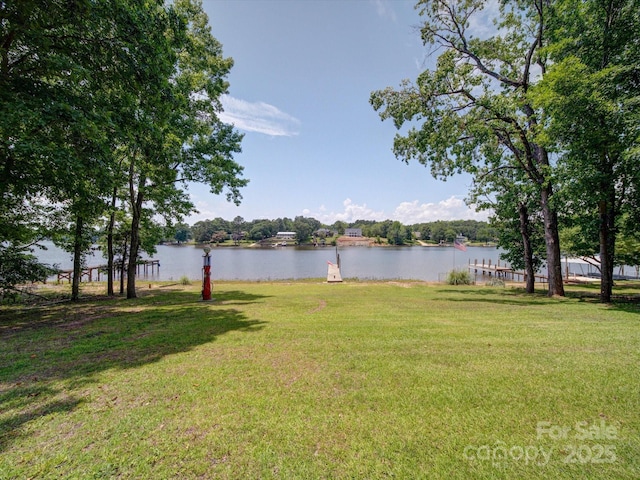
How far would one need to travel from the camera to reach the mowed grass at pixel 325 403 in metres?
2.35

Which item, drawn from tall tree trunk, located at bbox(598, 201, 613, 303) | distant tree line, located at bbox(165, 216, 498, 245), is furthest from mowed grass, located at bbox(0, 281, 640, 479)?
distant tree line, located at bbox(165, 216, 498, 245)

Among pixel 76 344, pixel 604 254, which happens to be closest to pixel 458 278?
pixel 604 254

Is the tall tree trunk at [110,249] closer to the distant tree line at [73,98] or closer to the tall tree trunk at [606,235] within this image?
the distant tree line at [73,98]

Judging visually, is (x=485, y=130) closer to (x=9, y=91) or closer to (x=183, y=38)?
(x=183, y=38)

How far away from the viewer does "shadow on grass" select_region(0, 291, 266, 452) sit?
332 cm

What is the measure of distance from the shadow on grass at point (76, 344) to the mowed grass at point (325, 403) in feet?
0.11

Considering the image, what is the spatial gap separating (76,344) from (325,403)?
5257mm

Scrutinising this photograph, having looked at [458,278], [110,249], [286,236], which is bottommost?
[458,278]

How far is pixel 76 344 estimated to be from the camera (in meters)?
5.44

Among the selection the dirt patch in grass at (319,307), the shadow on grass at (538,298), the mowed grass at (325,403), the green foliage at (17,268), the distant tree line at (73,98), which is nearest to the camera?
the mowed grass at (325,403)

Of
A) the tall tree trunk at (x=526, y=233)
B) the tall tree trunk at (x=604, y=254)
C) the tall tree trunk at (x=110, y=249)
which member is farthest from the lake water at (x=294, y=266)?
the tall tree trunk at (x=604, y=254)

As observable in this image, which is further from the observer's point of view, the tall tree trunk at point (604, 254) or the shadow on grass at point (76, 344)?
the tall tree trunk at point (604, 254)

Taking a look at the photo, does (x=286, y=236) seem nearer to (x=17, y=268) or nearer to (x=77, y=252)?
(x=77, y=252)

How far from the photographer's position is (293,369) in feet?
13.5
